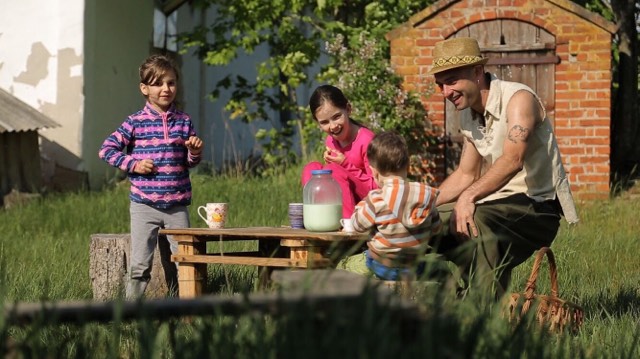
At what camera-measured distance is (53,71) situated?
13.9 metres

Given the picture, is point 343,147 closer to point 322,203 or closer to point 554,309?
point 322,203

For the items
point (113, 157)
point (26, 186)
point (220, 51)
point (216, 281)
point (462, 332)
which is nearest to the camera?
point (462, 332)

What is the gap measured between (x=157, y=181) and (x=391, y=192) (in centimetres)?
178

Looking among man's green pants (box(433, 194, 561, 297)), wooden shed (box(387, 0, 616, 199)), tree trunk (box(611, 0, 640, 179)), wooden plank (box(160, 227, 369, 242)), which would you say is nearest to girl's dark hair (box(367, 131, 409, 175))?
wooden plank (box(160, 227, 369, 242))

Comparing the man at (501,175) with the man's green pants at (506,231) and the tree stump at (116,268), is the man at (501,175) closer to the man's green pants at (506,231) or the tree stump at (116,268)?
the man's green pants at (506,231)

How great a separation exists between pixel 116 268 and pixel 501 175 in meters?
2.50

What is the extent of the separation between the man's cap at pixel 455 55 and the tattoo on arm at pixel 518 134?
1.31 feet

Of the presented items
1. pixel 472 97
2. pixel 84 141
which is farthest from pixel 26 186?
pixel 472 97

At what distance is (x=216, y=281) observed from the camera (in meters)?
7.34

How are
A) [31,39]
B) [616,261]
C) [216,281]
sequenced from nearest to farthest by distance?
1. [216,281]
2. [616,261]
3. [31,39]

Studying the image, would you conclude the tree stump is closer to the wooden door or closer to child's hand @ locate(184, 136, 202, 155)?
child's hand @ locate(184, 136, 202, 155)

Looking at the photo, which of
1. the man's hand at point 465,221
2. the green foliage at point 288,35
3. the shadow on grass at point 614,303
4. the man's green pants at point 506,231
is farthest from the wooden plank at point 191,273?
the green foliage at point 288,35

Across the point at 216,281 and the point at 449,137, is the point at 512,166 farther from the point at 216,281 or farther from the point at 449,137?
the point at 449,137

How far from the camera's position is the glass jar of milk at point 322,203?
589 cm
